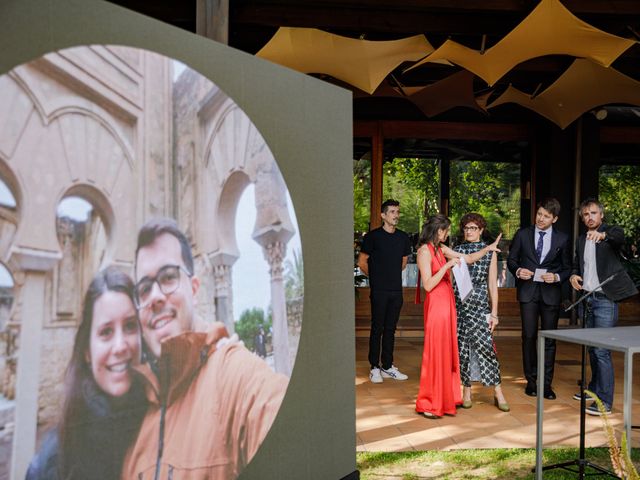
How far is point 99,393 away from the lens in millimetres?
2037

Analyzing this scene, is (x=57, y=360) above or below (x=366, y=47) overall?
below

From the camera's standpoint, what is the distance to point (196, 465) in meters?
2.46

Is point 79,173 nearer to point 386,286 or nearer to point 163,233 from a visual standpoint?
point 163,233

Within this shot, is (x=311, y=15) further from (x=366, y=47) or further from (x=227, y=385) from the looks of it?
(x=227, y=385)

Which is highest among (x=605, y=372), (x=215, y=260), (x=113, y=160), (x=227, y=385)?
(x=113, y=160)

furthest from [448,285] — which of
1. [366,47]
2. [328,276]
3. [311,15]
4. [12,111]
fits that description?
[12,111]

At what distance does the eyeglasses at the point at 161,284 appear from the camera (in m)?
2.13

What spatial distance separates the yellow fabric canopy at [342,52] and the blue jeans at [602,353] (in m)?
2.98

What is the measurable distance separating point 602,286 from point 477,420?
1.34 meters

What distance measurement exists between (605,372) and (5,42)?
454 cm

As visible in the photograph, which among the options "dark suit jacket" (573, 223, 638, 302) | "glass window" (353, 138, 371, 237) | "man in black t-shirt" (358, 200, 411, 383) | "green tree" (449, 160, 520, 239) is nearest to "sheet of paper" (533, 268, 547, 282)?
"dark suit jacket" (573, 223, 638, 302)

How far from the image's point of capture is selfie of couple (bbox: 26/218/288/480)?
2.00m

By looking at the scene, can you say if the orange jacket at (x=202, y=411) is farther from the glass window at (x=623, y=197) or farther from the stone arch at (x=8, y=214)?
the glass window at (x=623, y=197)

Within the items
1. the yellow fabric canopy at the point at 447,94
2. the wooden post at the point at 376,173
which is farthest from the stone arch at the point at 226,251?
Result: the wooden post at the point at 376,173
